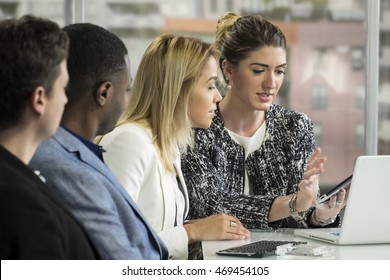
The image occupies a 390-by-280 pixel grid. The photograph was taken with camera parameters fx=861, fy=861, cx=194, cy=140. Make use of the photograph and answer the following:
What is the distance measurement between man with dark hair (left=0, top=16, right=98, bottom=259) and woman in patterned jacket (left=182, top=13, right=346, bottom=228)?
57.0 inches

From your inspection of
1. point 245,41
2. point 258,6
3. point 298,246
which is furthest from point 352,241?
point 258,6

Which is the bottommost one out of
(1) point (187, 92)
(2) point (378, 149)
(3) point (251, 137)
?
(2) point (378, 149)

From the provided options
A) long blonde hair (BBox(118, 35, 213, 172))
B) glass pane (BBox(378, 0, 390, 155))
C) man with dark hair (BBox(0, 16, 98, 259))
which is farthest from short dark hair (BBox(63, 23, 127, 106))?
glass pane (BBox(378, 0, 390, 155))

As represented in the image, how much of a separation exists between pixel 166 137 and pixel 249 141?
2.14ft

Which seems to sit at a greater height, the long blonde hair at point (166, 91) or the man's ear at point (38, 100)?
the man's ear at point (38, 100)

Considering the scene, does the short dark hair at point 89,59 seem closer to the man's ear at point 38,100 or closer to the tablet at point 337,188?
the man's ear at point 38,100

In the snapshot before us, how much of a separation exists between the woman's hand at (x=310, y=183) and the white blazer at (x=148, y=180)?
1.37 ft

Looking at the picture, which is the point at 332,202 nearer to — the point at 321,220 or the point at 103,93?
the point at 321,220

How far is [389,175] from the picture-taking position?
258 centimetres

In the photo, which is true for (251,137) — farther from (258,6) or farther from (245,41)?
(258,6)

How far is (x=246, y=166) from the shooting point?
334 centimetres

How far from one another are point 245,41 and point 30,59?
1.80 metres

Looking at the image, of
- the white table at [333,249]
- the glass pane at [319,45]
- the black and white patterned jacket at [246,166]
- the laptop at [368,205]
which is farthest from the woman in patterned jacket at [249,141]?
the glass pane at [319,45]

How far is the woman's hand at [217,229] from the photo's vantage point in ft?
9.18
